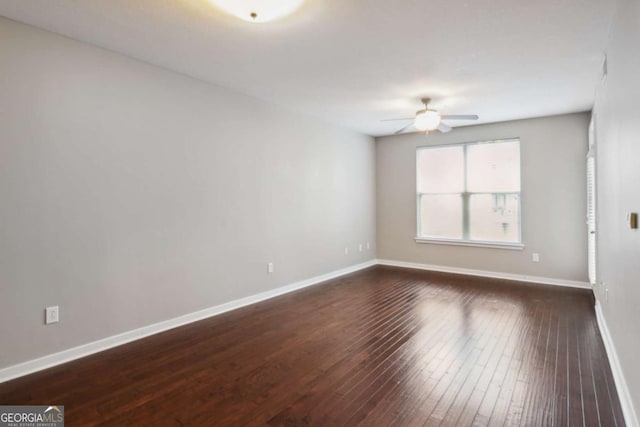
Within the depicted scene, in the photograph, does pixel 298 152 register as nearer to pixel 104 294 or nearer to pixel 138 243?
pixel 138 243

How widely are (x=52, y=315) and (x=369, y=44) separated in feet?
11.4

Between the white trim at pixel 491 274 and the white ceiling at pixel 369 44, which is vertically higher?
the white ceiling at pixel 369 44

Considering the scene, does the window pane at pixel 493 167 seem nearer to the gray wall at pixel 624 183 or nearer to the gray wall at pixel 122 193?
the gray wall at pixel 624 183

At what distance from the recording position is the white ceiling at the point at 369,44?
94.2 inches

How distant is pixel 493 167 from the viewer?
587cm

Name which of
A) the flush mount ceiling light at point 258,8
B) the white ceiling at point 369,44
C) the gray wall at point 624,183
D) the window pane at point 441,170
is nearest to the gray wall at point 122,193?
the white ceiling at point 369,44

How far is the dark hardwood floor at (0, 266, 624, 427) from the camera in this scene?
2.07m

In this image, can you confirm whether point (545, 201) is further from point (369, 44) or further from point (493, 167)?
point (369, 44)

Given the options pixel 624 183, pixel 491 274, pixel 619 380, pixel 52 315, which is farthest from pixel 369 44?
pixel 491 274

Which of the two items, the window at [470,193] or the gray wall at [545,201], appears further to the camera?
the window at [470,193]

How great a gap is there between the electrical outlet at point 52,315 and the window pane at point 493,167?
6053mm

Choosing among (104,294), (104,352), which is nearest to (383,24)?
(104,294)

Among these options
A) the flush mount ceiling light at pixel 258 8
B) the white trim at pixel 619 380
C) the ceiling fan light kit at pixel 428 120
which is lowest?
the white trim at pixel 619 380

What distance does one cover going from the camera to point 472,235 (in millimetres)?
6117
